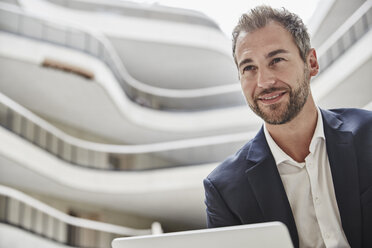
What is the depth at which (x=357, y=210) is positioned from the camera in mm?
1993

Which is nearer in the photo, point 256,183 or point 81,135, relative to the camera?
point 256,183

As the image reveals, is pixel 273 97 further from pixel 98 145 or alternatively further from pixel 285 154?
pixel 98 145

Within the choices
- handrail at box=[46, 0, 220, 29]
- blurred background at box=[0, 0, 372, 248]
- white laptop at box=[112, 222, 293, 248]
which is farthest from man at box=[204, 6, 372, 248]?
handrail at box=[46, 0, 220, 29]

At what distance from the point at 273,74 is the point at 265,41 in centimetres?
14

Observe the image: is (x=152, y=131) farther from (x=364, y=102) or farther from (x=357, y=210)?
(x=357, y=210)

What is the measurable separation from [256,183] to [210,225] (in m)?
0.34

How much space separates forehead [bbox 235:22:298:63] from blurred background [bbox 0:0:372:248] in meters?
9.97

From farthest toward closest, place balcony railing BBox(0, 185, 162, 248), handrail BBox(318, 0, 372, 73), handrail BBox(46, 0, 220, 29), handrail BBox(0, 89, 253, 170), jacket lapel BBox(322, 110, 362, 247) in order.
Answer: handrail BBox(46, 0, 220, 29) → handrail BBox(0, 89, 253, 170) → balcony railing BBox(0, 185, 162, 248) → handrail BBox(318, 0, 372, 73) → jacket lapel BBox(322, 110, 362, 247)

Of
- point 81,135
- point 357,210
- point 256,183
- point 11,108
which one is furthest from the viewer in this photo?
point 81,135

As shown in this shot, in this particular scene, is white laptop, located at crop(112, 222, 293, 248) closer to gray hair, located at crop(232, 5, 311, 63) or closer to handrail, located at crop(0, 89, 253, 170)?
gray hair, located at crop(232, 5, 311, 63)

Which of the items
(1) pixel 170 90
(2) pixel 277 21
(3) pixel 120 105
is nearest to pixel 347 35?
(3) pixel 120 105

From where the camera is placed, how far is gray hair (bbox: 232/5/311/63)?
213 cm

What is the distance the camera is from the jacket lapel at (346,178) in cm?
199

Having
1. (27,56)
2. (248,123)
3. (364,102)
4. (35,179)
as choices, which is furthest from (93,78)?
(364,102)
